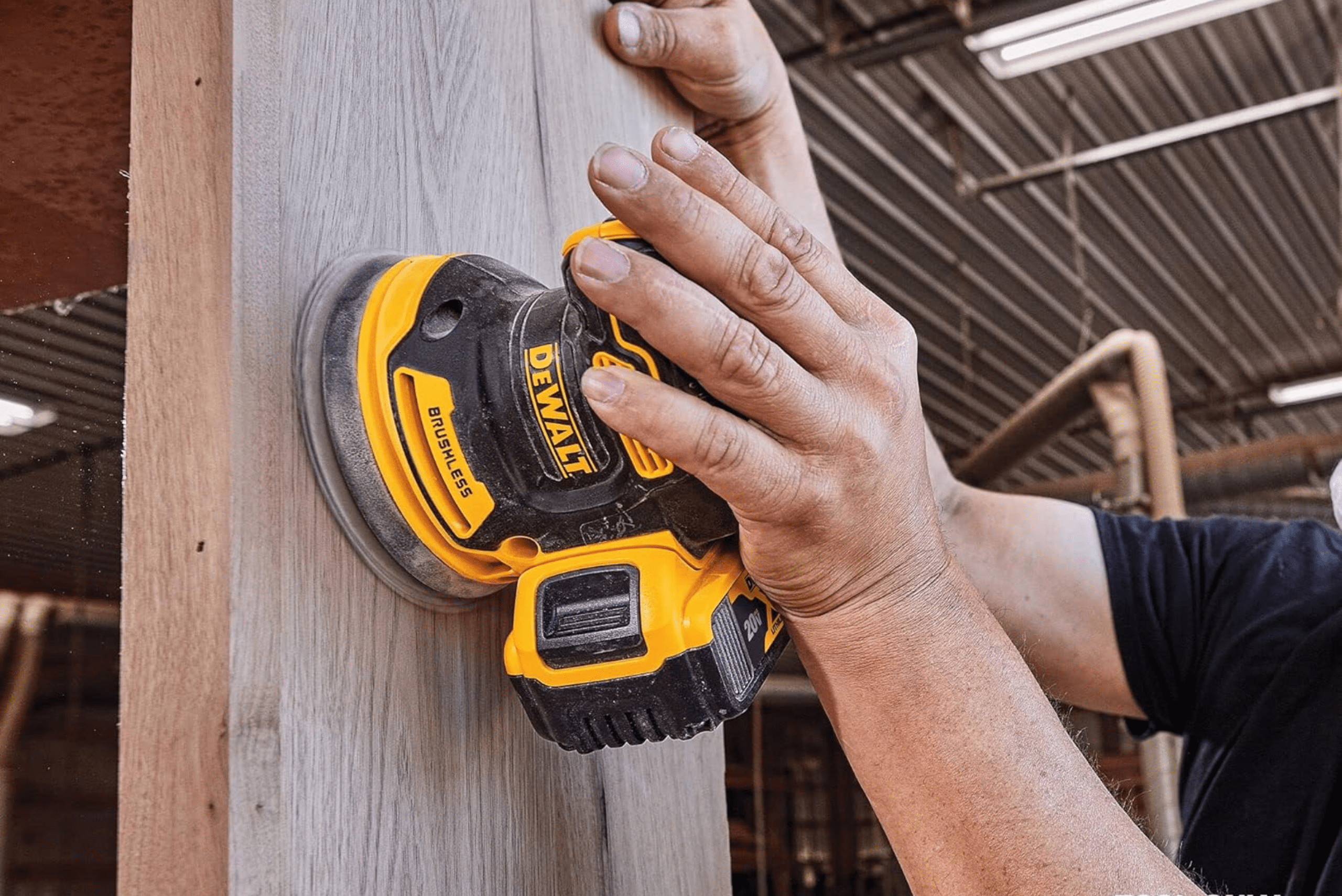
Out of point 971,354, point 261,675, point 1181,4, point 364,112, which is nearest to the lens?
point 261,675

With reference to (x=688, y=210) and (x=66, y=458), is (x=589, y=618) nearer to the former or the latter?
(x=688, y=210)

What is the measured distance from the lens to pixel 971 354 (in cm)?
784

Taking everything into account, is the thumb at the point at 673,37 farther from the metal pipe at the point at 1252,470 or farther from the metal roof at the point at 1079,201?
the metal pipe at the point at 1252,470

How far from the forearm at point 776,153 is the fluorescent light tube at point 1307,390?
325 inches

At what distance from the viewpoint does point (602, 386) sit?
0.57 meters

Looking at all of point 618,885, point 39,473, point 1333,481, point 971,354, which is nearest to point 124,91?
point 39,473

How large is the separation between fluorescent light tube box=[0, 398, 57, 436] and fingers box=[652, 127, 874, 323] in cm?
43

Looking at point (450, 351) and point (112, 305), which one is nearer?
point (450, 351)

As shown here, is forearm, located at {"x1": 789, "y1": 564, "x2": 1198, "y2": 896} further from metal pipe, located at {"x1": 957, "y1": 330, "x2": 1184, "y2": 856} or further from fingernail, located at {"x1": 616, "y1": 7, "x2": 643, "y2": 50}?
metal pipe, located at {"x1": 957, "y1": 330, "x2": 1184, "y2": 856}

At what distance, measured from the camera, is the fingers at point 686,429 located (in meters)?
0.57

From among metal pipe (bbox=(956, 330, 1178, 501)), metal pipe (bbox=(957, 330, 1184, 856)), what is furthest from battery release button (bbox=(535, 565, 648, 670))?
metal pipe (bbox=(956, 330, 1178, 501))

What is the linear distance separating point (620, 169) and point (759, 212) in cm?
8

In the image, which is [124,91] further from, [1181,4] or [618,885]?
[1181,4]

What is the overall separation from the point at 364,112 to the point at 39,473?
0.30 metres
